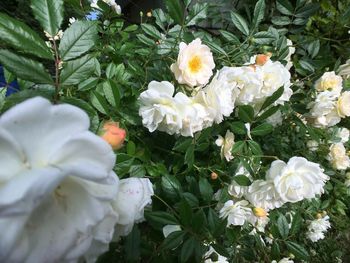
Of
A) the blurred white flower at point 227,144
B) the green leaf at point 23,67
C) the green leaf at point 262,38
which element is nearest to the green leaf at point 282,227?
the blurred white flower at point 227,144

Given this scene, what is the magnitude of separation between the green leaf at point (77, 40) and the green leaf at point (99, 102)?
0.19 m

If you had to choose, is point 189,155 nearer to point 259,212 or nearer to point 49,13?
point 259,212

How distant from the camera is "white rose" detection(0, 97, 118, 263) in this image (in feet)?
1.17

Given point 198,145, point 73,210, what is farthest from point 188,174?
point 73,210

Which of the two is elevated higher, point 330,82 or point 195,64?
point 195,64

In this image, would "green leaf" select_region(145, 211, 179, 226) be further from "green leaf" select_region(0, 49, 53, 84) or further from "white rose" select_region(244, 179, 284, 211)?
"green leaf" select_region(0, 49, 53, 84)

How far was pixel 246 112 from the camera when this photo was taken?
0.95 m

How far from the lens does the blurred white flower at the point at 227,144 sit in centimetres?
102

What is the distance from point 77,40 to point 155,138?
0.48m

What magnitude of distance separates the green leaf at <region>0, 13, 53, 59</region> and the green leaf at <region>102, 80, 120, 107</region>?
0.26m

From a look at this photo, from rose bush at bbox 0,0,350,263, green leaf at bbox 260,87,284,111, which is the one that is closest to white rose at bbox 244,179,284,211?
rose bush at bbox 0,0,350,263

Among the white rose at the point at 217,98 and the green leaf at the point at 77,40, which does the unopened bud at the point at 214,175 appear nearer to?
the white rose at the point at 217,98

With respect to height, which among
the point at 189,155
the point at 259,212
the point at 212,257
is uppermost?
the point at 189,155

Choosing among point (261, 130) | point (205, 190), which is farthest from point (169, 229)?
point (261, 130)
